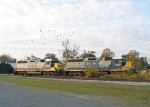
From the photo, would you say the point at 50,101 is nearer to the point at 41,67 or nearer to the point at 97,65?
the point at 97,65

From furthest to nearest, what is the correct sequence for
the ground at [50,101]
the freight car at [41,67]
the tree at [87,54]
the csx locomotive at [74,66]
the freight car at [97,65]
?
the tree at [87,54], the freight car at [41,67], the csx locomotive at [74,66], the freight car at [97,65], the ground at [50,101]

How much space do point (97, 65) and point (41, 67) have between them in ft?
48.1

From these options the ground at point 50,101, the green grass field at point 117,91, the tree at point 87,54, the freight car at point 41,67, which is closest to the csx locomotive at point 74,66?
the freight car at point 41,67

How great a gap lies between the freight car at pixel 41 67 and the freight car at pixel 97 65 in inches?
99.6

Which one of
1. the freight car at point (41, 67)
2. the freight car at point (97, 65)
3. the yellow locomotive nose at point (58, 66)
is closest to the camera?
the freight car at point (97, 65)

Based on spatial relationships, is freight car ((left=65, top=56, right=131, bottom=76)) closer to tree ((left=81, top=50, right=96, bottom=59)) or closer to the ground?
the ground

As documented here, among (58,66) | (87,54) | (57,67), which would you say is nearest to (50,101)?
(57,67)

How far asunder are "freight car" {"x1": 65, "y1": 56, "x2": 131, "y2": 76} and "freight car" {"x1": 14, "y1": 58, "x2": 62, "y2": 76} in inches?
99.6

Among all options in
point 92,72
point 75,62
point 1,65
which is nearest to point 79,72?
point 75,62

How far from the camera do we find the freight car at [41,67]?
238 ft

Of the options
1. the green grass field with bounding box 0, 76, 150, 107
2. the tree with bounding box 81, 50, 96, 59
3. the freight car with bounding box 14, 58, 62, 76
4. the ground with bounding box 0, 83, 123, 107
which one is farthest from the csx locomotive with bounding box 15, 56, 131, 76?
the ground with bounding box 0, 83, 123, 107

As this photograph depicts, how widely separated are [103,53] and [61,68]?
61369 millimetres

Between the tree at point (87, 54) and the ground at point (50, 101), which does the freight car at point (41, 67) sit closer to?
the tree at point (87, 54)

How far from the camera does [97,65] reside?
2576 inches
